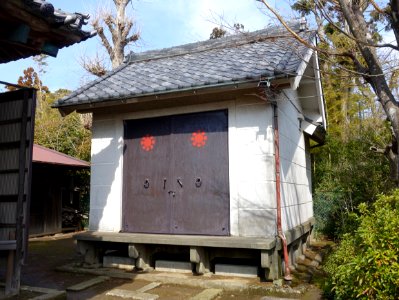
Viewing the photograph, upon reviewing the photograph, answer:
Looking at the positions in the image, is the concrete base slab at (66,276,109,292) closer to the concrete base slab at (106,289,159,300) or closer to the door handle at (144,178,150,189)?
the concrete base slab at (106,289,159,300)

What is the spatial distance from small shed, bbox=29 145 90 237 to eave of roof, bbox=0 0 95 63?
28.4ft

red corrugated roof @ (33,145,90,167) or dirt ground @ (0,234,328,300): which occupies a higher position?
red corrugated roof @ (33,145,90,167)

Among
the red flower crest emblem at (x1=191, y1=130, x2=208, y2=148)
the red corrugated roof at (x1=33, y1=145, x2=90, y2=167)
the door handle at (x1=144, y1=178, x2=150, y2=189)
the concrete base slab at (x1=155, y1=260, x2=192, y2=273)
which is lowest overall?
the concrete base slab at (x1=155, y1=260, x2=192, y2=273)

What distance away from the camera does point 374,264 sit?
3.91 metres

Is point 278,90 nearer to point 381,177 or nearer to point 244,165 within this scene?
point 244,165

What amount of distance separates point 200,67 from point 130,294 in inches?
187

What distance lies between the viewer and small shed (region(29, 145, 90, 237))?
13352mm

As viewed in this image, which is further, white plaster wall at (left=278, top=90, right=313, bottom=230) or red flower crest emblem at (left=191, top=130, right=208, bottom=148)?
white plaster wall at (left=278, top=90, right=313, bottom=230)

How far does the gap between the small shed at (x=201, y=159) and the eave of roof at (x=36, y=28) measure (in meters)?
2.51

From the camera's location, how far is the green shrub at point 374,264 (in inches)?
150

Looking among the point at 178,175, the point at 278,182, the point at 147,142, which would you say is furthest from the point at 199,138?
the point at 278,182

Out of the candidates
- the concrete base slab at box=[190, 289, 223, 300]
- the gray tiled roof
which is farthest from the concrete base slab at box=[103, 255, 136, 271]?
the gray tiled roof

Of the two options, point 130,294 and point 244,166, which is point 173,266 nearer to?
point 130,294

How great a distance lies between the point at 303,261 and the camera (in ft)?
27.0
